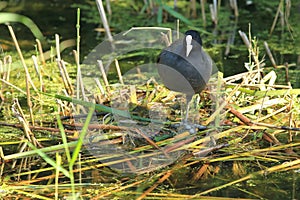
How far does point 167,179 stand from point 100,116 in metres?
0.70

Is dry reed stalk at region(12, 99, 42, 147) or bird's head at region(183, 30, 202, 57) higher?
bird's head at region(183, 30, 202, 57)

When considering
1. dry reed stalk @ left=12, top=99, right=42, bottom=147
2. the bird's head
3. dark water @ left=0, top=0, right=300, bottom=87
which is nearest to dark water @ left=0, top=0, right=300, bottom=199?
dark water @ left=0, top=0, right=300, bottom=87

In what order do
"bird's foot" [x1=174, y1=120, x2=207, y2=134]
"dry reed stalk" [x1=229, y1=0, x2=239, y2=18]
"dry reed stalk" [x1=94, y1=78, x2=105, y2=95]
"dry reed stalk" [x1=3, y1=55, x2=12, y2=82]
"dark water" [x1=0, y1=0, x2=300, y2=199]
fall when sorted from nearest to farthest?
1. "bird's foot" [x1=174, y1=120, x2=207, y2=134]
2. "dry reed stalk" [x1=94, y1=78, x2=105, y2=95]
3. "dry reed stalk" [x1=3, y1=55, x2=12, y2=82]
4. "dark water" [x1=0, y1=0, x2=300, y2=199]
5. "dry reed stalk" [x1=229, y1=0, x2=239, y2=18]

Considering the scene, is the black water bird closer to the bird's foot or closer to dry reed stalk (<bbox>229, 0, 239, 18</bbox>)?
the bird's foot

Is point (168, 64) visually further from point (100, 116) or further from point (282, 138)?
point (282, 138)

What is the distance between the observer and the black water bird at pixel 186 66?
109 inches

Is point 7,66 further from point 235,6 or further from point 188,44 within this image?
point 235,6

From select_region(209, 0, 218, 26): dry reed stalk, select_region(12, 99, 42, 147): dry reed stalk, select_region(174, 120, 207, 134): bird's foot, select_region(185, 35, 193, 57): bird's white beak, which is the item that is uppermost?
select_region(185, 35, 193, 57): bird's white beak

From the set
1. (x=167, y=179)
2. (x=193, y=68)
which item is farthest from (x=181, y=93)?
(x=167, y=179)

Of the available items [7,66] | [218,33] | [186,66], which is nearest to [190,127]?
[186,66]

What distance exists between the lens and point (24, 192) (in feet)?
7.36

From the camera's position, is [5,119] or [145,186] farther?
[5,119]

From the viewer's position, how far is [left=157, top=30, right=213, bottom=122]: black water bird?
2770mm

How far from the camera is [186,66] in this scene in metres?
2.77
